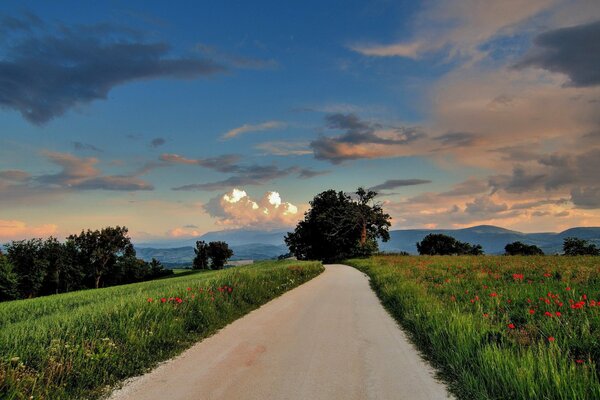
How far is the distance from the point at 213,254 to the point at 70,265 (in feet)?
166

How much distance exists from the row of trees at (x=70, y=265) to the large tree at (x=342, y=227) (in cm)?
4282

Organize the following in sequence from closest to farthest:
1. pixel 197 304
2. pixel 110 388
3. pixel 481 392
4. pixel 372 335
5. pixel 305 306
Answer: pixel 481 392 < pixel 110 388 < pixel 372 335 < pixel 197 304 < pixel 305 306

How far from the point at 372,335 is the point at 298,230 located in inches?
3036

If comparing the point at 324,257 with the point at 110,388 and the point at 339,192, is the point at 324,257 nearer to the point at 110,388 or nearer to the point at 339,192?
the point at 339,192

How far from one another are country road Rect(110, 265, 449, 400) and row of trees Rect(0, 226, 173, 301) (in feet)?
217

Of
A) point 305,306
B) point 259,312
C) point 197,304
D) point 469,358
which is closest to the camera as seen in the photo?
point 469,358

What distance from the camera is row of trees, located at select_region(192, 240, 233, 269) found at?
121312 millimetres

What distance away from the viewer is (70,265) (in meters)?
75.1

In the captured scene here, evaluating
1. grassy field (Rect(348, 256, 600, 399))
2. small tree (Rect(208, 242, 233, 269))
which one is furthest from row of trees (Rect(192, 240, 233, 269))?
grassy field (Rect(348, 256, 600, 399))

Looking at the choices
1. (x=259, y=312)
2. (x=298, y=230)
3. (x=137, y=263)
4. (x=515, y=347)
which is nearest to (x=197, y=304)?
(x=259, y=312)

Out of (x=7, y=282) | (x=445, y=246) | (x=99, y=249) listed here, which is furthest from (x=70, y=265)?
(x=445, y=246)

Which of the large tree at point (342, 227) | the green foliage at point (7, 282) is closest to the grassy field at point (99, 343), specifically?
the large tree at point (342, 227)

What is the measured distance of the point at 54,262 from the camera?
7256 cm

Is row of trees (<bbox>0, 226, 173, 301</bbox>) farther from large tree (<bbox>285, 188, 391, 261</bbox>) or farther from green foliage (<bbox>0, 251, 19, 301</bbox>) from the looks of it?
large tree (<bbox>285, 188, 391, 261</bbox>)
